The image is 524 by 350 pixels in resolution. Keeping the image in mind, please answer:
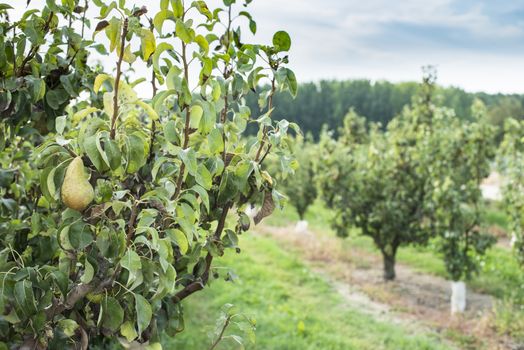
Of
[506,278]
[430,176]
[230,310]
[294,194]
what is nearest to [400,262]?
[506,278]

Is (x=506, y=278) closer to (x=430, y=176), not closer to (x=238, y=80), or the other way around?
(x=430, y=176)

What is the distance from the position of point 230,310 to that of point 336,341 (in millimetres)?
6024

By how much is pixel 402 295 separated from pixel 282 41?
11.2m

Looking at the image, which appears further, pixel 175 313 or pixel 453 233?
pixel 453 233

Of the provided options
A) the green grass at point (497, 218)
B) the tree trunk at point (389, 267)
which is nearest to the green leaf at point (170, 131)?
the tree trunk at point (389, 267)

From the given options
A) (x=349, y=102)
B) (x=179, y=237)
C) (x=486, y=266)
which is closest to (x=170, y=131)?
(x=179, y=237)

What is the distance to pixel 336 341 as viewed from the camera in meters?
8.05

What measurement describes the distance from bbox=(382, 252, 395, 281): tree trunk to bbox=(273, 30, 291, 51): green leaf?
12060 millimetres

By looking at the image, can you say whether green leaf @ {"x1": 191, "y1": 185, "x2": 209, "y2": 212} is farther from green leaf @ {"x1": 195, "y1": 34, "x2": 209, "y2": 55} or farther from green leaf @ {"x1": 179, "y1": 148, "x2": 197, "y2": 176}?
green leaf @ {"x1": 195, "y1": 34, "x2": 209, "y2": 55}

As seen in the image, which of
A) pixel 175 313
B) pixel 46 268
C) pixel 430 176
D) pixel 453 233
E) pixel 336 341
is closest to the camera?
pixel 46 268

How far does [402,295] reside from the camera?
12.4 m

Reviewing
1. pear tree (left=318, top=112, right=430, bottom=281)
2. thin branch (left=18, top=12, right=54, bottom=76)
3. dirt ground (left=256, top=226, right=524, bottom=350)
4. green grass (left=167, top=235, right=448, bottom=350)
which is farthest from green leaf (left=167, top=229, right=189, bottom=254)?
pear tree (left=318, top=112, right=430, bottom=281)

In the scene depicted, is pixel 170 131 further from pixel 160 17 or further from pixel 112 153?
pixel 160 17

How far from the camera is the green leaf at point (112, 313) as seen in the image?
1854mm
